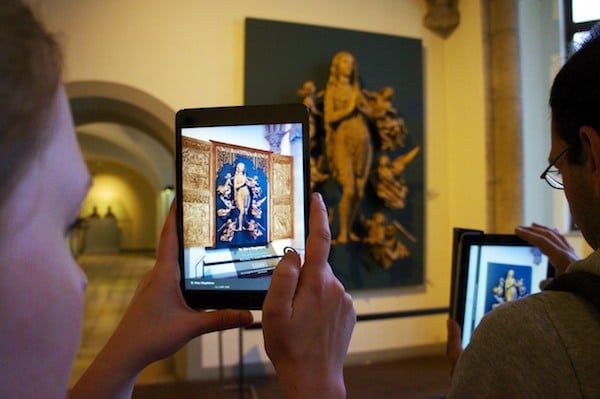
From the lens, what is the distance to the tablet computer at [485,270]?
52.8 inches

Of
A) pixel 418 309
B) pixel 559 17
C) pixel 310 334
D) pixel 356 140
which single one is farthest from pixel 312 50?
pixel 310 334

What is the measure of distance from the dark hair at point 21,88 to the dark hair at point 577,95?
0.83 meters

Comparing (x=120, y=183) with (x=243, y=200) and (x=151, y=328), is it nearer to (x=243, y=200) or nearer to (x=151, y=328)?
(x=243, y=200)

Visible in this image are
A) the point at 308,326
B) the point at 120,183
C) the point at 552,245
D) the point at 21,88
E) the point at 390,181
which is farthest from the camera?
the point at 120,183

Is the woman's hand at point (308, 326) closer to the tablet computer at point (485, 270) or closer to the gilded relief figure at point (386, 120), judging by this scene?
the tablet computer at point (485, 270)

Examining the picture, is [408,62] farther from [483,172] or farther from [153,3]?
[153,3]

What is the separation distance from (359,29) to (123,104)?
249 centimetres

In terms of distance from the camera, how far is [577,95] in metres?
0.74

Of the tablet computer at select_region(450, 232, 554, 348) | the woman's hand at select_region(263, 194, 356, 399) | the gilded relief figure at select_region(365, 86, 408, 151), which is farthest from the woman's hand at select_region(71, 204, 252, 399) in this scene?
the gilded relief figure at select_region(365, 86, 408, 151)

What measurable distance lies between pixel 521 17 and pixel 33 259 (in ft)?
15.6

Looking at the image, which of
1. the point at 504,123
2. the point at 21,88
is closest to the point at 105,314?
the point at 504,123

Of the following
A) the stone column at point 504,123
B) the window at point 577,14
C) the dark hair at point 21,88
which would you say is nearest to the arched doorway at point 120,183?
the dark hair at point 21,88

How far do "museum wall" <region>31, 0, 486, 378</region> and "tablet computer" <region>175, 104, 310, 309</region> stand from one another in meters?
2.96

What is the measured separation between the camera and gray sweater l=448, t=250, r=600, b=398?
554mm
